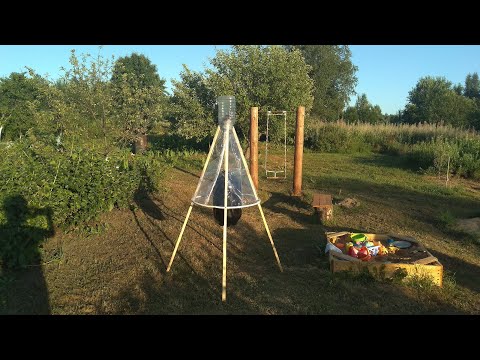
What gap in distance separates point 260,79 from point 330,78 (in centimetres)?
2531

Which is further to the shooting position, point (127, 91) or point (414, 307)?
point (127, 91)

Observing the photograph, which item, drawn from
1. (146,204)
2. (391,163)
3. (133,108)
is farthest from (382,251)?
(391,163)

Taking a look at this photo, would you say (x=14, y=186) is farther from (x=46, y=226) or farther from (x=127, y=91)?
(x=127, y=91)

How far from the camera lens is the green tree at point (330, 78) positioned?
1439 inches

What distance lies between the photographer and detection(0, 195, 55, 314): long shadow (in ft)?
14.3

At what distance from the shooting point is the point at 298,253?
5.94m

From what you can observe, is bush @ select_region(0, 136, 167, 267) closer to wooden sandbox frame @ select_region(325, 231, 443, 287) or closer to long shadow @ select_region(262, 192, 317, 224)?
long shadow @ select_region(262, 192, 317, 224)

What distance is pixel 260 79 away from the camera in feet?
46.4

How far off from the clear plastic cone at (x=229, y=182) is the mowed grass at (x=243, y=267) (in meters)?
0.88

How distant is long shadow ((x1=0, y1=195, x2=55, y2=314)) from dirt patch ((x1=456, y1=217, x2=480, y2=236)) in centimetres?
649

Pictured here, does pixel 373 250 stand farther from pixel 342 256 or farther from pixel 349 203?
pixel 349 203
